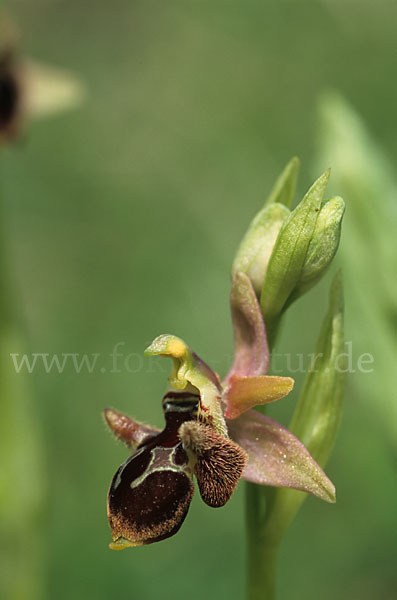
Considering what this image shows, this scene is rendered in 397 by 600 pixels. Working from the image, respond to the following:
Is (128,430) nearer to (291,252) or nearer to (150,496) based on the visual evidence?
(150,496)

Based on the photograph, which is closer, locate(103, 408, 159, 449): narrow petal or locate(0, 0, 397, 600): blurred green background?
locate(103, 408, 159, 449): narrow petal

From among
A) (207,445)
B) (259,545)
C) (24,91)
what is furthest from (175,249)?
(207,445)

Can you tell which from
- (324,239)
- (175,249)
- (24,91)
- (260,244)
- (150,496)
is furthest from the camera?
(175,249)

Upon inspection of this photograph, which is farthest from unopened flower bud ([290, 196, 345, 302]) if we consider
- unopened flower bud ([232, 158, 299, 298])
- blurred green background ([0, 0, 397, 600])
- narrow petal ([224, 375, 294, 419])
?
blurred green background ([0, 0, 397, 600])

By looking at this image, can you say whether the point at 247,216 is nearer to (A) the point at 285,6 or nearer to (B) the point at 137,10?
(A) the point at 285,6

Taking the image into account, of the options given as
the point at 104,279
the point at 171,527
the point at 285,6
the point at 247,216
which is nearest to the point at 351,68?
the point at 285,6

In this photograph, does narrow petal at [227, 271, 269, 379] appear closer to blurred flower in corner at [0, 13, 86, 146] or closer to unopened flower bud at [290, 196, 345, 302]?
unopened flower bud at [290, 196, 345, 302]
